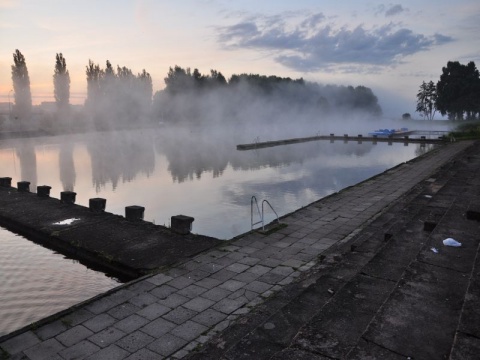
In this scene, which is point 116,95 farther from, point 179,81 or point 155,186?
point 155,186

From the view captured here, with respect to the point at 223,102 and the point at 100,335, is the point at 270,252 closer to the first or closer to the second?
the point at 100,335

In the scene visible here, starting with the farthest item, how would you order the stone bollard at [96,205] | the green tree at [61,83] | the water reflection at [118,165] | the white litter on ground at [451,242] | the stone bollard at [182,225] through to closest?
1. the green tree at [61,83]
2. the water reflection at [118,165]
3. the stone bollard at [96,205]
4. the stone bollard at [182,225]
5. the white litter on ground at [451,242]

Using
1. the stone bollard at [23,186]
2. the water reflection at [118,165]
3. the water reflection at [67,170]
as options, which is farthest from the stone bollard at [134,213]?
the water reflection at [67,170]

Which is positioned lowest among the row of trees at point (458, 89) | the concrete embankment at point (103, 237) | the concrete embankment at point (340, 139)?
the concrete embankment at point (103, 237)

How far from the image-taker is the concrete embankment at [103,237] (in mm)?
8406

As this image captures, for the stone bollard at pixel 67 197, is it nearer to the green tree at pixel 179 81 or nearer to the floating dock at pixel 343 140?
the floating dock at pixel 343 140

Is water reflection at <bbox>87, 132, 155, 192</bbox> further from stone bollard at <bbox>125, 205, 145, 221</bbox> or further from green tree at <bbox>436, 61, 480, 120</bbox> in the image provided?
green tree at <bbox>436, 61, 480, 120</bbox>

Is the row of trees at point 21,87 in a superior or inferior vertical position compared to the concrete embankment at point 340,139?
superior

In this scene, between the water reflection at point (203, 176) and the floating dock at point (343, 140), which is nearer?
the water reflection at point (203, 176)

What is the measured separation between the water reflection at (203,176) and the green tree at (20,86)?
2899cm

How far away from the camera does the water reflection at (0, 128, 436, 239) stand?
14.2m

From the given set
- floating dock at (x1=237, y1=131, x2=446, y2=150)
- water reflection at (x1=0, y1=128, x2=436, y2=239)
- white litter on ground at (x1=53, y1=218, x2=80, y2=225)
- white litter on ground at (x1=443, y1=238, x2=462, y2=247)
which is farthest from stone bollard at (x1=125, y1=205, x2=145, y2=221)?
floating dock at (x1=237, y1=131, x2=446, y2=150)

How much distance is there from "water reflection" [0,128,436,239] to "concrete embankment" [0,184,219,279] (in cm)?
150

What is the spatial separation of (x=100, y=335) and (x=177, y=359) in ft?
4.53
